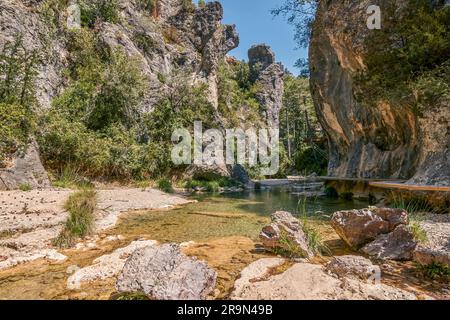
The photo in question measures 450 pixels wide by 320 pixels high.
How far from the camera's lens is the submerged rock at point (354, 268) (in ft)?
9.50

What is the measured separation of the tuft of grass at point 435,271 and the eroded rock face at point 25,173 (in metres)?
12.3

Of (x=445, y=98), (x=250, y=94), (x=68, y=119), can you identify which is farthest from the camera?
(x=250, y=94)

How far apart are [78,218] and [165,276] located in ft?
11.6

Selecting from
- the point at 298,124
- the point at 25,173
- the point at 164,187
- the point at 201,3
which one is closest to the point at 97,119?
the point at 164,187

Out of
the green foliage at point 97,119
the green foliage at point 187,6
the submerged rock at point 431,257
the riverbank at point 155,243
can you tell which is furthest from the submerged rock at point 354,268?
the green foliage at point 187,6

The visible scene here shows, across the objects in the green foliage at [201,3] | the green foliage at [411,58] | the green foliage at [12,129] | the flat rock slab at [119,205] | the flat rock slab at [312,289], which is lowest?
the flat rock slab at [119,205]

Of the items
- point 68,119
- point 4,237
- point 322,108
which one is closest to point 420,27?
point 322,108

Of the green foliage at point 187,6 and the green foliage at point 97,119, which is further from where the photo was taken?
the green foliage at point 187,6

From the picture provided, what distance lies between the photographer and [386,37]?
9078 millimetres

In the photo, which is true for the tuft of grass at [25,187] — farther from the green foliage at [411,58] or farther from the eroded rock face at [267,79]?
the eroded rock face at [267,79]

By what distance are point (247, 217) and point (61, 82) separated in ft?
54.5

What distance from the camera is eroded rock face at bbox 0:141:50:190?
31.8 ft

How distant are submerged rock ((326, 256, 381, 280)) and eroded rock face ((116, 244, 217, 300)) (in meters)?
1.47
